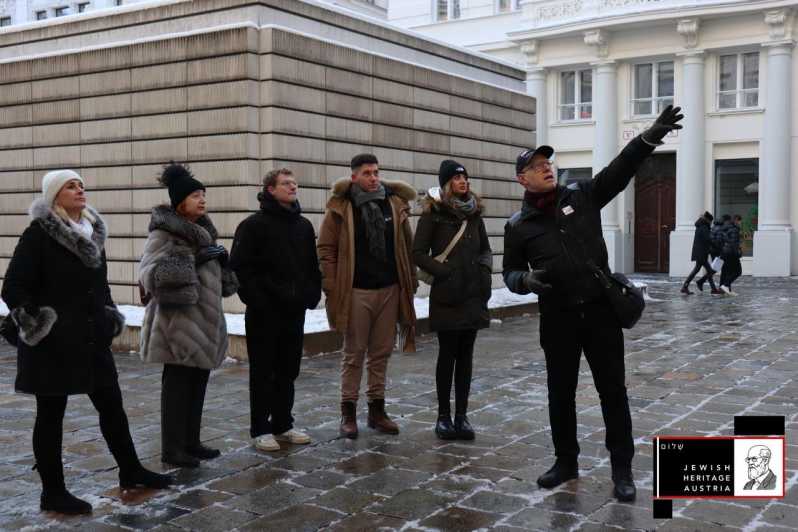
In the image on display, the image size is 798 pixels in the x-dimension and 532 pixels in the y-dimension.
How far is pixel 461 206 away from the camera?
6469 mm

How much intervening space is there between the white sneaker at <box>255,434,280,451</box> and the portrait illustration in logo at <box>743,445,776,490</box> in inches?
121

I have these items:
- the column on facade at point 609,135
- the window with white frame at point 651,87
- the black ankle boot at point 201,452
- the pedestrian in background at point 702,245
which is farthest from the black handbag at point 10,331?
the window with white frame at point 651,87

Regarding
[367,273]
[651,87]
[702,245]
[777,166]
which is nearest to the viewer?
[367,273]

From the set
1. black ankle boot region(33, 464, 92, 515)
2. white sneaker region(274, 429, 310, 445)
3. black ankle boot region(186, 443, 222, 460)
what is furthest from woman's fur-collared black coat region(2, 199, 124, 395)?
white sneaker region(274, 429, 310, 445)

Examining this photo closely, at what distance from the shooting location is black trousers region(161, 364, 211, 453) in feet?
18.9

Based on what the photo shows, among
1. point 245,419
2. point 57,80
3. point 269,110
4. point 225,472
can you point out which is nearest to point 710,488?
point 225,472

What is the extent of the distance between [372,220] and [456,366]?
1234 millimetres

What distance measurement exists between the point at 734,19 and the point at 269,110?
63.5ft

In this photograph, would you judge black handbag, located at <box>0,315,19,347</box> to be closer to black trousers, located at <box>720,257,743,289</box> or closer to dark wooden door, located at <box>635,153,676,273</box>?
black trousers, located at <box>720,257,743,289</box>

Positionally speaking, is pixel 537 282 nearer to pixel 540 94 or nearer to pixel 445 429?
pixel 445 429

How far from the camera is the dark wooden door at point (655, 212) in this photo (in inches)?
1104

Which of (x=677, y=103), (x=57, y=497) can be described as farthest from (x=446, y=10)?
(x=57, y=497)

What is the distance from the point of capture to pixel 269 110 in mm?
11375

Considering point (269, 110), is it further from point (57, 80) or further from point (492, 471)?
point (492, 471)
